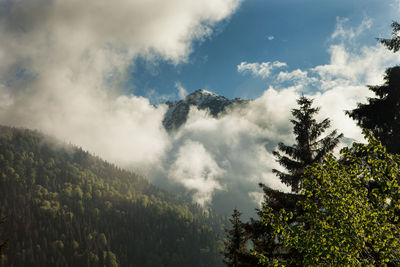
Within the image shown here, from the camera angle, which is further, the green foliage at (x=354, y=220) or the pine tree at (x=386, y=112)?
the pine tree at (x=386, y=112)

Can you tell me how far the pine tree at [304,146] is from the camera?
1431cm

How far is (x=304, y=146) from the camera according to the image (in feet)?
48.8

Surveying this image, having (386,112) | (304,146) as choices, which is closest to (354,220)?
(304,146)

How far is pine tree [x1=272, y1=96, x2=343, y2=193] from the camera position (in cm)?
1431

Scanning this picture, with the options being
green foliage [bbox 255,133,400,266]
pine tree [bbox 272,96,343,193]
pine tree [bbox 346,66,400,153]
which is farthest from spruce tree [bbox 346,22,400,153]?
green foliage [bbox 255,133,400,266]

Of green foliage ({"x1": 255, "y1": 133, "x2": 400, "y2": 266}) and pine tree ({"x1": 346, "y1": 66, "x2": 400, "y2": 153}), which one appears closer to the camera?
→ green foliage ({"x1": 255, "y1": 133, "x2": 400, "y2": 266})

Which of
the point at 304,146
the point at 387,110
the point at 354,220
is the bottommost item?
the point at 354,220

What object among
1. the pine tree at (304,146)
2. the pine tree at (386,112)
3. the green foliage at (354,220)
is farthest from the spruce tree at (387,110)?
the green foliage at (354,220)

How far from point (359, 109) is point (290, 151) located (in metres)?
5.26

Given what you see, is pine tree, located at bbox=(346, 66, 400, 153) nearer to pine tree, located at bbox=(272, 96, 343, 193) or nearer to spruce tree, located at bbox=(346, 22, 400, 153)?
spruce tree, located at bbox=(346, 22, 400, 153)

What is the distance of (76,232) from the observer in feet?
568

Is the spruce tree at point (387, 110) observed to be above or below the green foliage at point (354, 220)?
above

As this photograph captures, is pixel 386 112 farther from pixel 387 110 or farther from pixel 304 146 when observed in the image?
pixel 304 146

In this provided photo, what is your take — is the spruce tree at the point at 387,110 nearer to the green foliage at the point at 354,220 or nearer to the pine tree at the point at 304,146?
the pine tree at the point at 304,146
